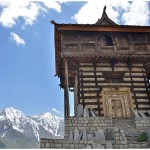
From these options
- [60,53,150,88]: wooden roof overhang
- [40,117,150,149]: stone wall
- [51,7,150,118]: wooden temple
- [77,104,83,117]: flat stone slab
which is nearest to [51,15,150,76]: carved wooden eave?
[51,7,150,118]: wooden temple

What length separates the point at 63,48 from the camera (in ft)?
58.2

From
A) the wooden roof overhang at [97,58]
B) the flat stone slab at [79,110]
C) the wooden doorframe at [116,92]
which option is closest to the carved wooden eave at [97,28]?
the wooden roof overhang at [97,58]

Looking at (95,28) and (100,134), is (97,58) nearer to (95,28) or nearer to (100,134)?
(95,28)

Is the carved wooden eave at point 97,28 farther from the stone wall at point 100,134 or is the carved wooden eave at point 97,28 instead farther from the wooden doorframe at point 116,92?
the stone wall at point 100,134

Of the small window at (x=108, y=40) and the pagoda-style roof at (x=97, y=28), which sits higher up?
the pagoda-style roof at (x=97, y=28)

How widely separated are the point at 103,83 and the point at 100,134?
5.57 m

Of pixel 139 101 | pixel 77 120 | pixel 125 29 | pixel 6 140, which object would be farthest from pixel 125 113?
pixel 6 140

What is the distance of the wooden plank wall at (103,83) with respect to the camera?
16672 millimetres

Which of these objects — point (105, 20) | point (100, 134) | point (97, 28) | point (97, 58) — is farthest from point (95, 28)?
point (100, 134)

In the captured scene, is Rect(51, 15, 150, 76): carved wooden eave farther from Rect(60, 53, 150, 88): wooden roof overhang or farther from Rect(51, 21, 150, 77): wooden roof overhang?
Rect(60, 53, 150, 88): wooden roof overhang

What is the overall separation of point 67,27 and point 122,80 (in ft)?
15.7

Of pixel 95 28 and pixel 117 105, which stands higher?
pixel 95 28

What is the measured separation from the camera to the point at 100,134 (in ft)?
40.0

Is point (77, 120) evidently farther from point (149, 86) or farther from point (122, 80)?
point (149, 86)
